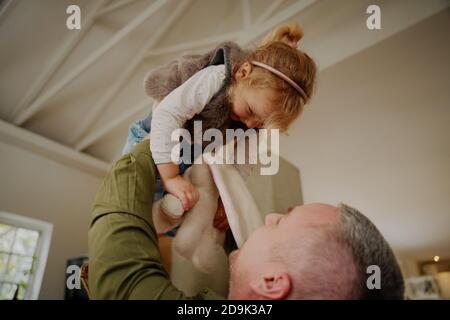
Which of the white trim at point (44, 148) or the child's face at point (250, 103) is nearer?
the child's face at point (250, 103)

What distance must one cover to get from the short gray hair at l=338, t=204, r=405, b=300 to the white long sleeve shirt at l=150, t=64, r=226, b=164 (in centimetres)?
28

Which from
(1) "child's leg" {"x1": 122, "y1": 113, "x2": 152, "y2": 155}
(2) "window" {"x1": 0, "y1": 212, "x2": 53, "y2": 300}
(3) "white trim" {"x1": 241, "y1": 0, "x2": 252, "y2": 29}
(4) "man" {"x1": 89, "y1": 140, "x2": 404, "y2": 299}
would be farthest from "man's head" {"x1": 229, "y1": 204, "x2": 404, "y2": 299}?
(3) "white trim" {"x1": 241, "y1": 0, "x2": 252, "y2": 29}

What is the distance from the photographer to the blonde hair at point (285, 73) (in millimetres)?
564

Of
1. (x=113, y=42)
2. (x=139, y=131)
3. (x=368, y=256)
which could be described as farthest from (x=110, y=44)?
(x=368, y=256)

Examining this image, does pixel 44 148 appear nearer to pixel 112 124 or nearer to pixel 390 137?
pixel 112 124

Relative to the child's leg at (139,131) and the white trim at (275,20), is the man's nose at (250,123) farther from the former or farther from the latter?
the white trim at (275,20)

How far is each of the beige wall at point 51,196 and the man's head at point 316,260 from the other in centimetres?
78

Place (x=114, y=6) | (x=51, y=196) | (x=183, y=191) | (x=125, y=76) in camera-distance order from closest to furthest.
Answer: (x=183, y=191) < (x=51, y=196) < (x=114, y=6) < (x=125, y=76)

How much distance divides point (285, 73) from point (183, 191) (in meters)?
0.27

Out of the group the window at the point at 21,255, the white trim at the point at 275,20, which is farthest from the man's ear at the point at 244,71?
the white trim at the point at 275,20

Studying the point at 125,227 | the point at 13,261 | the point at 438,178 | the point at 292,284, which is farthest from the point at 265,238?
the point at 438,178

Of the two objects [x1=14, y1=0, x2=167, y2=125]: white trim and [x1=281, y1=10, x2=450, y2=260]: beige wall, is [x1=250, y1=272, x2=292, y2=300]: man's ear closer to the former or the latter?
[x1=281, y1=10, x2=450, y2=260]: beige wall

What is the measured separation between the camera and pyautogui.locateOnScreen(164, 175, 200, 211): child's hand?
0.49 meters

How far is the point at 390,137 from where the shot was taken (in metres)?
1.40
